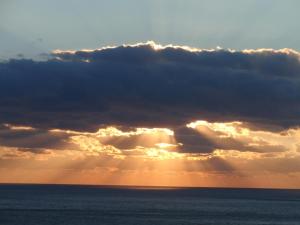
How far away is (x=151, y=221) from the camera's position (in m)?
146

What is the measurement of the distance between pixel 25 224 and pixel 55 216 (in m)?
25.0

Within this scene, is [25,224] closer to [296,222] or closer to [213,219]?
[213,219]

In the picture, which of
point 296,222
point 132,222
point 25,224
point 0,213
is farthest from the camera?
point 0,213

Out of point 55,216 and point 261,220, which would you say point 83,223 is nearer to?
point 55,216

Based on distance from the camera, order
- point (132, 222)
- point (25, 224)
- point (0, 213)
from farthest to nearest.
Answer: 1. point (0, 213)
2. point (132, 222)
3. point (25, 224)

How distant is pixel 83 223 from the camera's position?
A: 13700 centimetres

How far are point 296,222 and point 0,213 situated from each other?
2943 inches

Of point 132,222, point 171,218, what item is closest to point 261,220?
point 171,218

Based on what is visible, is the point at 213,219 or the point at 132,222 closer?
the point at 132,222

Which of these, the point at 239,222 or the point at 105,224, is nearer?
the point at 105,224

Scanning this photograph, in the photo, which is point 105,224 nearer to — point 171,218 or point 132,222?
point 132,222

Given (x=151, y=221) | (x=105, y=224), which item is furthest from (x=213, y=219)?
(x=105, y=224)

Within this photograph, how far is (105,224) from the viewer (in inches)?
5344

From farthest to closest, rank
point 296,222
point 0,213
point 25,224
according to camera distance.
Answer: point 0,213 → point 296,222 → point 25,224
